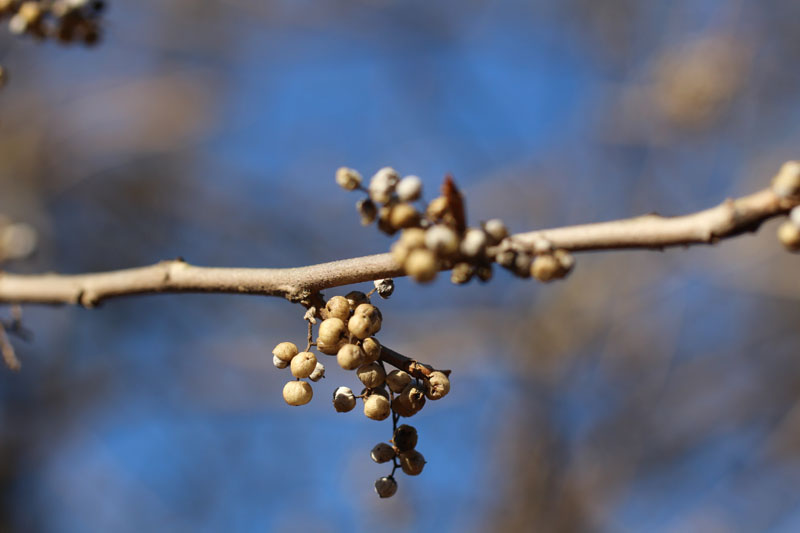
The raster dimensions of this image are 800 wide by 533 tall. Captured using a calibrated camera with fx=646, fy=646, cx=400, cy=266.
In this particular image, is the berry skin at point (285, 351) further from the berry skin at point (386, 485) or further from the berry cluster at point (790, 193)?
the berry cluster at point (790, 193)

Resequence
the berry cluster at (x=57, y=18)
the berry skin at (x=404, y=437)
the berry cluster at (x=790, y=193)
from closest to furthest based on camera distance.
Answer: the berry cluster at (x=790, y=193) < the berry skin at (x=404, y=437) < the berry cluster at (x=57, y=18)

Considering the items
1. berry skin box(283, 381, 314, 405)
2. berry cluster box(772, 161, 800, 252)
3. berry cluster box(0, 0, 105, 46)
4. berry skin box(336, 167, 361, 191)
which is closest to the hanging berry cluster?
berry skin box(283, 381, 314, 405)

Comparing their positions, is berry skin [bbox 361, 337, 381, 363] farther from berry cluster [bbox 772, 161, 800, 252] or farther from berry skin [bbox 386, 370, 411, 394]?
berry cluster [bbox 772, 161, 800, 252]

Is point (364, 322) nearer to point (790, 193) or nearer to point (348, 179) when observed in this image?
point (348, 179)

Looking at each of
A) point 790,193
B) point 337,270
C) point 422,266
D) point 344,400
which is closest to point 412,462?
point 344,400

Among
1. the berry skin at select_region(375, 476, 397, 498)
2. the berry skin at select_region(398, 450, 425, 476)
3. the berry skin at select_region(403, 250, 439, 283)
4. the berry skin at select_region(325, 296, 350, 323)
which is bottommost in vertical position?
the berry skin at select_region(375, 476, 397, 498)

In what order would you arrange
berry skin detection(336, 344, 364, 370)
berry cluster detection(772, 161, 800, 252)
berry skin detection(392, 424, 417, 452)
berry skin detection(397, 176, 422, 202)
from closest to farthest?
berry cluster detection(772, 161, 800, 252)
berry skin detection(397, 176, 422, 202)
berry skin detection(336, 344, 364, 370)
berry skin detection(392, 424, 417, 452)

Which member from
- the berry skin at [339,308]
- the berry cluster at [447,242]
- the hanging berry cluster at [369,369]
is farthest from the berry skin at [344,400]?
the berry cluster at [447,242]
